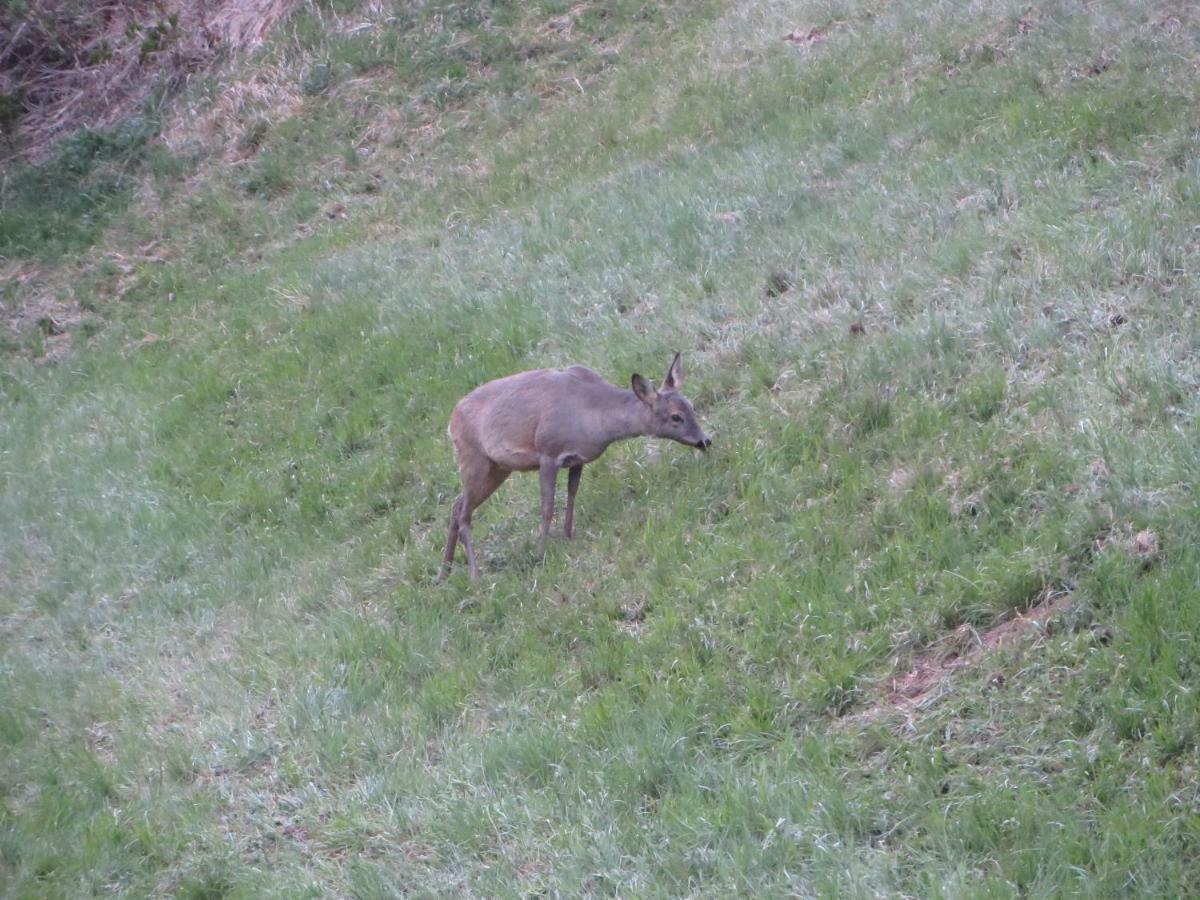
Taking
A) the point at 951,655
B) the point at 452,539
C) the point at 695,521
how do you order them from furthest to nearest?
the point at 452,539 → the point at 695,521 → the point at 951,655

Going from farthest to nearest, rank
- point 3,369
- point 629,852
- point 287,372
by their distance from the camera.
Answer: point 3,369 < point 287,372 < point 629,852

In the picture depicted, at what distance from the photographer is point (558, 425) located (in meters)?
9.71

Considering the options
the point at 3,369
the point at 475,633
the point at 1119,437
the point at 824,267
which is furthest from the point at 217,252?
the point at 1119,437

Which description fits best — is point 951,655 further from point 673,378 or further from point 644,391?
point 673,378

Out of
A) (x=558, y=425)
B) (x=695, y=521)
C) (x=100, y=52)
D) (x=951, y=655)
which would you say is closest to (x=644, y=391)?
(x=558, y=425)

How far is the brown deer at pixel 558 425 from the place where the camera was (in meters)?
9.72

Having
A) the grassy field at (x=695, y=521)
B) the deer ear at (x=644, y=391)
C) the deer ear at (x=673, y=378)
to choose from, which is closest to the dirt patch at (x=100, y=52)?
the grassy field at (x=695, y=521)

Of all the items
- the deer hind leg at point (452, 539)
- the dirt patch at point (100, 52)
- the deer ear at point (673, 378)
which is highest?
the dirt patch at point (100, 52)

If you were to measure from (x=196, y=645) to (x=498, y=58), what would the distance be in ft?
47.9

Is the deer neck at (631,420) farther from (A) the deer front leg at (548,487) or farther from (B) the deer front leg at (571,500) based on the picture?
(A) the deer front leg at (548,487)

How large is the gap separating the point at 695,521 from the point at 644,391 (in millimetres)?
1099

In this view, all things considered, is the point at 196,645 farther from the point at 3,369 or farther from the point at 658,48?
the point at 658,48

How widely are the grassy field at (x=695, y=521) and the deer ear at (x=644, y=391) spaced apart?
1.85 ft

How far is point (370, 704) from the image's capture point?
8.33m
